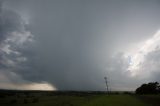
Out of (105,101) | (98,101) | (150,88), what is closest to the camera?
(105,101)

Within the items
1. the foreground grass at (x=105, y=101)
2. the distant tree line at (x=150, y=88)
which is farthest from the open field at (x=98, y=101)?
the distant tree line at (x=150, y=88)

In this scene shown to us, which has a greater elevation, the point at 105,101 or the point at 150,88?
the point at 150,88

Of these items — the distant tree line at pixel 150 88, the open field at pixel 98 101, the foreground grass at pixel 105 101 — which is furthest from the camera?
the distant tree line at pixel 150 88

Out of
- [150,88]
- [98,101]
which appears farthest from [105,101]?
[150,88]

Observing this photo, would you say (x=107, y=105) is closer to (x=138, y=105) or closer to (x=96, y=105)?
(x=96, y=105)

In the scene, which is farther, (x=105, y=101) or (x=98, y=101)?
(x=98, y=101)

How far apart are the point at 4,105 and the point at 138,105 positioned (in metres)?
46.0

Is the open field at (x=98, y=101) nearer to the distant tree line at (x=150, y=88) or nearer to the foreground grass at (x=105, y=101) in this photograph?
the foreground grass at (x=105, y=101)

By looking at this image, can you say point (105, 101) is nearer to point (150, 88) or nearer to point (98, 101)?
point (98, 101)

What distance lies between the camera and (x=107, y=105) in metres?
46.5

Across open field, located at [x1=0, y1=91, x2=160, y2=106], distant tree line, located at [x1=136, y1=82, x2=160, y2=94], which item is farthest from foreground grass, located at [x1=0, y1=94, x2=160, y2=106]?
distant tree line, located at [x1=136, y1=82, x2=160, y2=94]

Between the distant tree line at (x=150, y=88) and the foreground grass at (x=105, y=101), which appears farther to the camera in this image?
the distant tree line at (x=150, y=88)

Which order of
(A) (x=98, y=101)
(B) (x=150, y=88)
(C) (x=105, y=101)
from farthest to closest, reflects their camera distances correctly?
1. (B) (x=150, y=88)
2. (A) (x=98, y=101)
3. (C) (x=105, y=101)

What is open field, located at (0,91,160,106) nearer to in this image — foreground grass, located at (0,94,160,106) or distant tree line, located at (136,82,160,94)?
foreground grass, located at (0,94,160,106)
